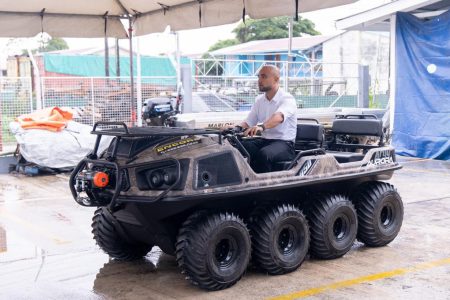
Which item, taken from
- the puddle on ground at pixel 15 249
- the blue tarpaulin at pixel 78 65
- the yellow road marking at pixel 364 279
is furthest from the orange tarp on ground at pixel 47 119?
the blue tarpaulin at pixel 78 65

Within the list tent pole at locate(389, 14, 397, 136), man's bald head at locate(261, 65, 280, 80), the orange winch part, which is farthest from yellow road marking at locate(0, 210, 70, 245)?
tent pole at locate(389, 14, 397, 136)

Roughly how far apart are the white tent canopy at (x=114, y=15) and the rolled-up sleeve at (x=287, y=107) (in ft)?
4.20

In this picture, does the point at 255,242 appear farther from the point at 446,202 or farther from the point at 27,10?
the point at 27,10

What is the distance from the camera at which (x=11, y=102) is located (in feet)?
44.3

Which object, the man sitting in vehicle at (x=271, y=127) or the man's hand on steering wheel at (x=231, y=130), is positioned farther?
the man sitting in vehicle at (x=271, y=127)

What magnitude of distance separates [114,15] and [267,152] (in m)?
4.63

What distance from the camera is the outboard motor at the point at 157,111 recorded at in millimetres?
13764

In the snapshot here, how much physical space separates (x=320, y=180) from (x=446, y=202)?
12.7 ft

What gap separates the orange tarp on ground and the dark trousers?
7009 mm

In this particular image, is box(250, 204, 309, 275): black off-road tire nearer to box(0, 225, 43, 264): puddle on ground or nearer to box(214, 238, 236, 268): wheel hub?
box(214, 238, 236, 268): wheel hub

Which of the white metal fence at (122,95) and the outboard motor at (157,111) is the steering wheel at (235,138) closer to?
the white metal fence at (122,95)

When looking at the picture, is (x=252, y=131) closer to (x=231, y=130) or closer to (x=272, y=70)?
(x=231, y=130)

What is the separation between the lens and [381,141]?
749 cm

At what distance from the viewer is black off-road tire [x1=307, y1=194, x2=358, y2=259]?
6.34m
